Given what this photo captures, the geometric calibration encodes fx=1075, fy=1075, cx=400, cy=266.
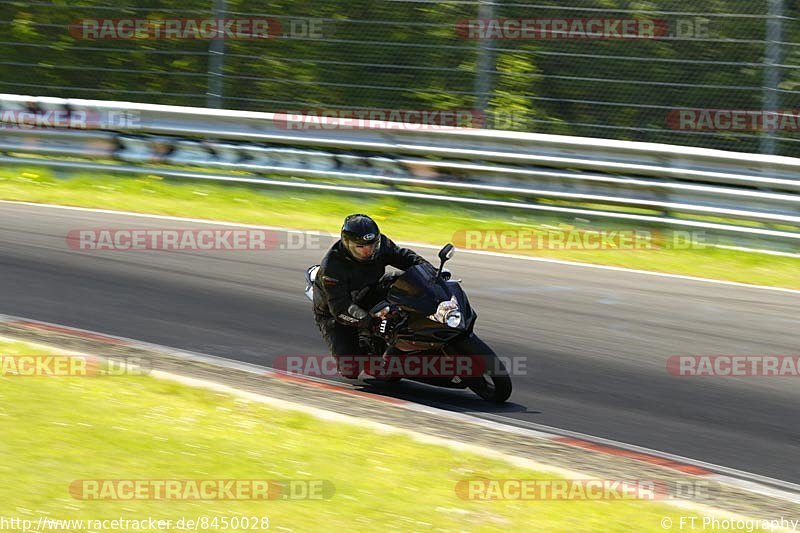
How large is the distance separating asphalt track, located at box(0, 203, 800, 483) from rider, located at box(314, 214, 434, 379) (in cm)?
62

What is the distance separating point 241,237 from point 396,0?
4.11 m

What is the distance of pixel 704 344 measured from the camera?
938cm

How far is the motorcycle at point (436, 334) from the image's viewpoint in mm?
7480

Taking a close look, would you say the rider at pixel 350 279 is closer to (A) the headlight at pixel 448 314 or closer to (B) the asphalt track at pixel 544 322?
(A) the headlight at pixel 448 314

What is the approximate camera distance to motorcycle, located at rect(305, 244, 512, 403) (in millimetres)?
7480

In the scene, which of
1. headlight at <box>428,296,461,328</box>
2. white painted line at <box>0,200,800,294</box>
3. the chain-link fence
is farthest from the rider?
the chain-link fence

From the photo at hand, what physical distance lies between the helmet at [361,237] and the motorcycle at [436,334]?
0.28 metres

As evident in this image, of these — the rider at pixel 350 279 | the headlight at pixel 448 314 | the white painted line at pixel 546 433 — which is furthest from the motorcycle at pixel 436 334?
the white painted line at pixel 546 433

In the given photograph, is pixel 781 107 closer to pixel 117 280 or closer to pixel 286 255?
pixel 286 255

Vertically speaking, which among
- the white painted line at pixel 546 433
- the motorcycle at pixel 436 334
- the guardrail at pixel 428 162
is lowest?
the white painted line at pixel 546 433

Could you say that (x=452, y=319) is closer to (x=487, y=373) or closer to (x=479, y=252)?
(x=487, y=373)

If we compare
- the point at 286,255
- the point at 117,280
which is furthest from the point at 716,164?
the point at 117,280

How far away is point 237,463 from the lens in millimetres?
5891

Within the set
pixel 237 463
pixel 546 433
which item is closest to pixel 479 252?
pixel 546 433
